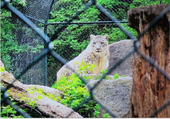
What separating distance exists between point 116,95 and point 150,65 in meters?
0.86

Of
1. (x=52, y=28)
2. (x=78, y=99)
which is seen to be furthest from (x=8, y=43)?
(x=78, y=99)

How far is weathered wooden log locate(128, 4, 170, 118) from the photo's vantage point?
120 cm

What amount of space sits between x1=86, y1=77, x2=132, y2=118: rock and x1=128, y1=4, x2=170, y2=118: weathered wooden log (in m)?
0.62

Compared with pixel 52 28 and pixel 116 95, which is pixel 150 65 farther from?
pixel 52 28

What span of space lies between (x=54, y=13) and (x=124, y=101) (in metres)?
2.80

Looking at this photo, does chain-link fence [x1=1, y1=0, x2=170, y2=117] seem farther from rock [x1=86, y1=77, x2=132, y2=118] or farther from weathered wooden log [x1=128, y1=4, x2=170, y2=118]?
weathered wooden log [x1=128, y1=4, x2=170, y2=118]

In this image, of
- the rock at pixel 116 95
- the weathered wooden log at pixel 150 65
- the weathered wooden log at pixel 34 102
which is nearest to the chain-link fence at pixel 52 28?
the rock at pixel 116 95

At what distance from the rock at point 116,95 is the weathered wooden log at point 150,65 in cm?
62

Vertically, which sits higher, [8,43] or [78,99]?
[8,43]

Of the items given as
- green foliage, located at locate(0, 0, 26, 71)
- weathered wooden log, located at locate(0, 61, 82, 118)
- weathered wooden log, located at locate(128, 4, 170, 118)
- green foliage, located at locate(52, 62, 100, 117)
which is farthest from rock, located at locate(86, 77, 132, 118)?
green foliage, located at locate(0, 0, 26, 71)

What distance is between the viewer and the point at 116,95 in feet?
6.81

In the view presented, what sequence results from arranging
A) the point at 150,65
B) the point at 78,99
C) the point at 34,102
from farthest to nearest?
the point at 78,99 → the point at 34,102 → the point at 150,65

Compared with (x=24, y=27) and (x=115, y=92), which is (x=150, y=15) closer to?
(x=115, y=92)

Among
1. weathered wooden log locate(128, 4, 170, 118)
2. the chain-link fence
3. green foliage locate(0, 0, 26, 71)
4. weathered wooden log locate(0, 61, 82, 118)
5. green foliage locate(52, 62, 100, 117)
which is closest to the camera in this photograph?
weathered wooden log locate(128, 4, 170, 118)
